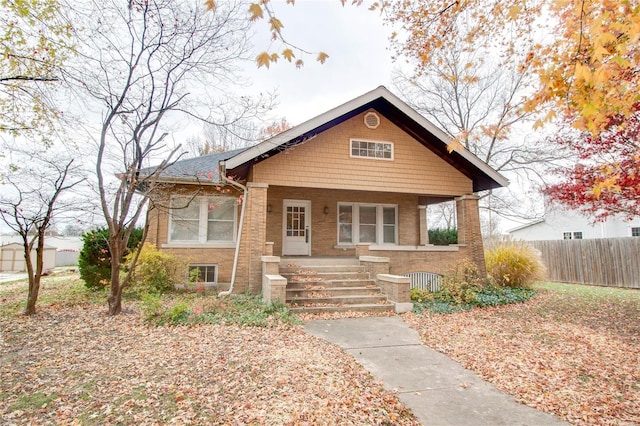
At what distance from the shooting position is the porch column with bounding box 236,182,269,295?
922 cm

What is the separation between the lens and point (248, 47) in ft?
26.9

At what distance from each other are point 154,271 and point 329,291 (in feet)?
16.9

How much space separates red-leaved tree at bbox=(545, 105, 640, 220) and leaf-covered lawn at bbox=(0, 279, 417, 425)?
634cm

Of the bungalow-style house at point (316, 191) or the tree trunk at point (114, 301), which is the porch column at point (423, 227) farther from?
the tree trunk at point (114, 301)

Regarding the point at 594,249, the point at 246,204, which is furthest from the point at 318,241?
the point at 594,249

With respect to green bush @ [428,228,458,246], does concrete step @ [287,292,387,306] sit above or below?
below

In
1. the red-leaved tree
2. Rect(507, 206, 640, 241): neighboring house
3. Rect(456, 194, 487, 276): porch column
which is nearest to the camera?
the red-leaved tree

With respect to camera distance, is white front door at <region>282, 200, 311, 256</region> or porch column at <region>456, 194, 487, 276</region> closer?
porch column at <region>456, 194, 487, 276</region>

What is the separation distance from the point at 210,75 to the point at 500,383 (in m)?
8.49

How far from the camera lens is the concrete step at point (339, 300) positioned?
8.16 meters

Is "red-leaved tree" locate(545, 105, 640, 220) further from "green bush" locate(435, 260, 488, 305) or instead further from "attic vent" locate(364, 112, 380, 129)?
"attic vent" locate(364, 112, 380, 129)

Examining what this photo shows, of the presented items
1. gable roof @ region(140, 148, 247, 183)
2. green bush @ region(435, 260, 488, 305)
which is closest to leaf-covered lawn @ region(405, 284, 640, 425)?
green bush @ region(435, 260, 488, 305)

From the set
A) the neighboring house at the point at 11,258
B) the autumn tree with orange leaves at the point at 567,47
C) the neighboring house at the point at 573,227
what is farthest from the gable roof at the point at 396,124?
the neighboring house at the point at 11,258

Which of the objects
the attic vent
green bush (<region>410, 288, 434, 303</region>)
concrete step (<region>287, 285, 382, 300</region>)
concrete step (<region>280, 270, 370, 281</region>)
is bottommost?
green bush (<region>410, 288, 434, 303</region>)
